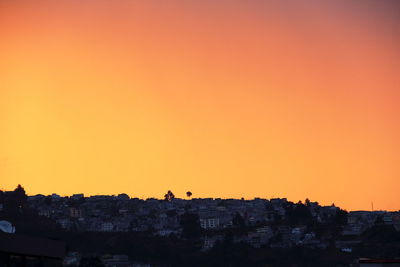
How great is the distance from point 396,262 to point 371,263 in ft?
5.87

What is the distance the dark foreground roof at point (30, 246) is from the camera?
186 feet

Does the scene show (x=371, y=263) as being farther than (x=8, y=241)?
Yes

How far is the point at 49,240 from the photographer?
62344 mm

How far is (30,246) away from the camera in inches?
2336

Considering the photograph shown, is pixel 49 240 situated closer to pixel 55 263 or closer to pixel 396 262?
pixel 55 263

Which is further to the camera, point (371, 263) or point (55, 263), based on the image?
point (371, 263)

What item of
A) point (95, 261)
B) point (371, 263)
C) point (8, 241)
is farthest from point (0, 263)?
point (95, 261)

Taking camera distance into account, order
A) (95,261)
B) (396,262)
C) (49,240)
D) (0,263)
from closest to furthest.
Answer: (0,263) < (49,240) < (396,262) < (95,261)

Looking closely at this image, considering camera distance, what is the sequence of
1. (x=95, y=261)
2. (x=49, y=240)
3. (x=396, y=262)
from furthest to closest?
(x=95, y=261)
(x=396, y=262)
(x=49, y=240)

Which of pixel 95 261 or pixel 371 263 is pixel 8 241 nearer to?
pixel 371 263

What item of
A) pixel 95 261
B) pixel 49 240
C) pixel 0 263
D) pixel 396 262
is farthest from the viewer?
pixel 95 261

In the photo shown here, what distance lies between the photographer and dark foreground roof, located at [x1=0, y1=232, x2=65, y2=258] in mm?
56594

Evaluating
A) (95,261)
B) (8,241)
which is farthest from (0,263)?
(95,261)

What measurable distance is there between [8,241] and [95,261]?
12259cm
